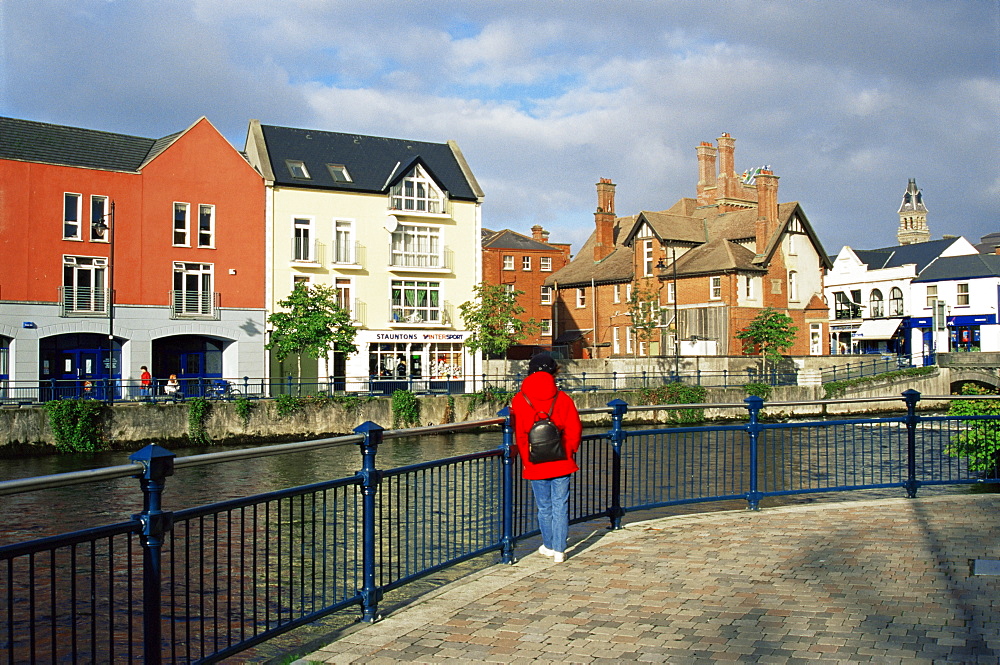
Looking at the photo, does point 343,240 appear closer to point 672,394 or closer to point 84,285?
point 84,285

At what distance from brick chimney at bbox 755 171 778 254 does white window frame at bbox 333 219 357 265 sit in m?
26.8

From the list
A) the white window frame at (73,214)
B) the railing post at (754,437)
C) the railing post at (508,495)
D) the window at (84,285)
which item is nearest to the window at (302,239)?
the window at (84,285)

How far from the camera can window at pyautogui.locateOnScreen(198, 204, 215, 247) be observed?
43.5 metres

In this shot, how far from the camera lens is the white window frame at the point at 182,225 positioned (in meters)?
42.8

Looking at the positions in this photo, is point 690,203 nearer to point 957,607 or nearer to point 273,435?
point 273,435

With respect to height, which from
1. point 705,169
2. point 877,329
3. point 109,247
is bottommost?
point 877,329

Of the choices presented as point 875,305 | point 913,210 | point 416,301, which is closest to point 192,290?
point 416,301

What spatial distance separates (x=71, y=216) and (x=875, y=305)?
5769cm

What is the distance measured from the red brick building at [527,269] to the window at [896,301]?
25.7 m

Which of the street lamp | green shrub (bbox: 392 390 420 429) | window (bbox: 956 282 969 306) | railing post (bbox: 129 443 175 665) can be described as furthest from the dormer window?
window (bbox: 956 282 969 306)

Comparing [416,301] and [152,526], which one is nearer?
[152,526]

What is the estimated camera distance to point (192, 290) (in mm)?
43188

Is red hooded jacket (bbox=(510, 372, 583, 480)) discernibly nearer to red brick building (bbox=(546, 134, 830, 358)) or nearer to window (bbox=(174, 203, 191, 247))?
window (bbox=(174, 203, 191, 247))

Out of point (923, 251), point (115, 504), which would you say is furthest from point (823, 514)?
point (923, 251)
